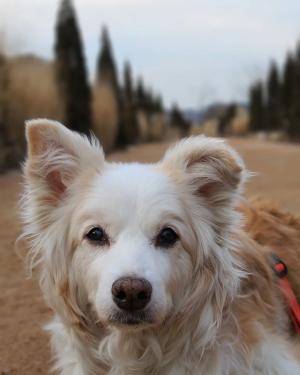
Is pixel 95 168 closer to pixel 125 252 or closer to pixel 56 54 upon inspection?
pixel 125 252

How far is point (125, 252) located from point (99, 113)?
30683mm

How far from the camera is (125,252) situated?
2979 millimetres

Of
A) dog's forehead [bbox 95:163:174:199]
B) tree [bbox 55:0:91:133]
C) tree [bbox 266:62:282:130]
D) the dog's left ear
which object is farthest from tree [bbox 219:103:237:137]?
dog's forehead [bbox 95:163:174:199]

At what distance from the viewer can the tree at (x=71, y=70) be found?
2769 centimetres

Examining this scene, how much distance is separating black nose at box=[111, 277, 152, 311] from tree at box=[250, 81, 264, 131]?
6643cm

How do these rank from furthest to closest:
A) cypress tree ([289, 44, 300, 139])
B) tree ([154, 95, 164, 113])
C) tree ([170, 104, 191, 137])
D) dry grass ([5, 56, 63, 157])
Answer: tree ([170, 104, 191, 137]) → tree ([154, 95, 164, 113]) → cypress tree ([289, 44, 300, 139]) → dry grass ([5, 56, 63, 157])

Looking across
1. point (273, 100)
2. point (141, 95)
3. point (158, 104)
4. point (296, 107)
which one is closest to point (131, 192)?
point (296, 107)

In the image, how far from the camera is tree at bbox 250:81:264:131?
68000 millimetres

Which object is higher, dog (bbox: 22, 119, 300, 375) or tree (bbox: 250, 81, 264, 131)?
dog (bbox: 22, 119, 300, 375)

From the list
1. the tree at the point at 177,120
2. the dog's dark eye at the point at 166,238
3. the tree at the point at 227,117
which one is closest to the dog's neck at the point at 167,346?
the dog's dark eye at the point at 166,238

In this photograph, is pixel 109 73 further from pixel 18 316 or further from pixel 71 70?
pixel 18 316

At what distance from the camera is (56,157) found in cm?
342

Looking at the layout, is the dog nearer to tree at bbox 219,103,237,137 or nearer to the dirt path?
the dirt path

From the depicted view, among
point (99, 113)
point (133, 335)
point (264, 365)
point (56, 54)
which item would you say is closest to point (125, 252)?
point (133, 335)
